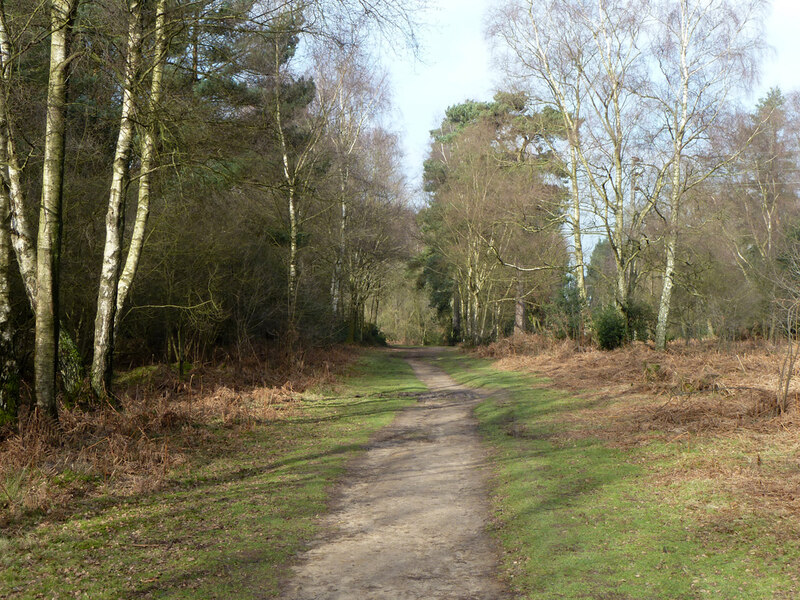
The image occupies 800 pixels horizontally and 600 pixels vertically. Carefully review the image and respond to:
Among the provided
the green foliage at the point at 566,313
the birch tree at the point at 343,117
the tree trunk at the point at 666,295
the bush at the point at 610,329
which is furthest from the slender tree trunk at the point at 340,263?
the tree trunk at the point at 666,295

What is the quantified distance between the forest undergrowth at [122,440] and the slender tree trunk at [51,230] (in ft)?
1.63

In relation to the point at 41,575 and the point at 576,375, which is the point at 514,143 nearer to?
the point at 576,375

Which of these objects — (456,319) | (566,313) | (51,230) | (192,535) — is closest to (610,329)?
(566,313)

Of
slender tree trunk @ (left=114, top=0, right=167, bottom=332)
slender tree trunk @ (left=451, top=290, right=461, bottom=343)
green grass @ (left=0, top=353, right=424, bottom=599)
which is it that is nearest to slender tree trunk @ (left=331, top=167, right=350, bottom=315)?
slender tree trunk @ (left=451, top=290, right=461, bottom=343)

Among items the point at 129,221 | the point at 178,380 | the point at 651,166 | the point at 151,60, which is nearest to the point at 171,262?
the point at 129,221

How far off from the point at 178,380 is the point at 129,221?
440 cm

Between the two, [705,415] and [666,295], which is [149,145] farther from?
[666,295]

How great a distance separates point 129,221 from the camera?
16.0 meters

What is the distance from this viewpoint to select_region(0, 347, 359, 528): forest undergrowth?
21.9 feet

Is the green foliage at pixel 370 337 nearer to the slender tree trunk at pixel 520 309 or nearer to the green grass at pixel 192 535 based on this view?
the slender tree trunk at pixel 520 309

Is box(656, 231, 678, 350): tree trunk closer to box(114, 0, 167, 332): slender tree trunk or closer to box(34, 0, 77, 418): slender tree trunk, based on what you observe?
box(114, 0, 167, 332): slender tree trunk

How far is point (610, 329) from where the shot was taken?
72.1 feet

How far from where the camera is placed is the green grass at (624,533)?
488cm

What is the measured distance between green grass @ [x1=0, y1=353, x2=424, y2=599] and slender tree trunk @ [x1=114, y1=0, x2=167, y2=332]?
3457mm
